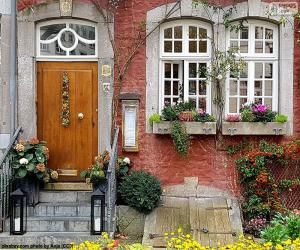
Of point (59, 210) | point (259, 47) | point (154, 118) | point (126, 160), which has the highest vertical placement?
point (259, 47)

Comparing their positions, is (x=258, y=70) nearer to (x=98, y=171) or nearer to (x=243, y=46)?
(x=243, y=46)

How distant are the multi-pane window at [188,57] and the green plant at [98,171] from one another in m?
1.55

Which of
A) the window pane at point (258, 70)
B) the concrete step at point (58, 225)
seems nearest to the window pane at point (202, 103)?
the window pane at point (258, 70)

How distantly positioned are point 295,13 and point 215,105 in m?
2.19

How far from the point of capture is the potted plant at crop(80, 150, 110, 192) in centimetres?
1077

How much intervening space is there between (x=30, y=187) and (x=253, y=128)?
406 cm

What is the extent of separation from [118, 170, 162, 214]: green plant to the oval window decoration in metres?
2.47

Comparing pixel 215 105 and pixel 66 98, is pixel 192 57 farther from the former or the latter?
pixel 66 98

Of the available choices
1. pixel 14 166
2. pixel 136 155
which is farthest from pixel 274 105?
pixel 14 166

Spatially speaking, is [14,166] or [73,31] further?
[73,31]

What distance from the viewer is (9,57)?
1165 centimetres

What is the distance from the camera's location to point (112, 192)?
34.9 ft

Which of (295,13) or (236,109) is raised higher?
(295,13)

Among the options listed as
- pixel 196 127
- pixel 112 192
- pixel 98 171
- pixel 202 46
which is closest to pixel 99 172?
pixel 98 171
